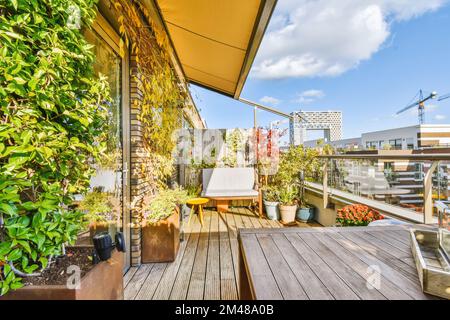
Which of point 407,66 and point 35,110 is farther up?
point 407,66

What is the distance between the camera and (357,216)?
9.95 feet

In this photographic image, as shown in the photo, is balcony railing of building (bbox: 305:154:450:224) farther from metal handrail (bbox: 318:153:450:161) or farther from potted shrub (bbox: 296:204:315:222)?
potted shrub (bbox: 296:204:315:222)

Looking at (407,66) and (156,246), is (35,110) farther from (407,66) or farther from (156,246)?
(407,66)

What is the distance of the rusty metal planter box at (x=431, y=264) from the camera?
86 centimetres

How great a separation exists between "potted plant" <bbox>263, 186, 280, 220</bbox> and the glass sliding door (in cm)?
302

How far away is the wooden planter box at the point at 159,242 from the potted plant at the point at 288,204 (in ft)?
8.48

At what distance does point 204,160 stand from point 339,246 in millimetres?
5319

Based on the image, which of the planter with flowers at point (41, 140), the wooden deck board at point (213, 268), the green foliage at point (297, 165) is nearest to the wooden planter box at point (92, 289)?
the planter with flowers at point (41, 140)

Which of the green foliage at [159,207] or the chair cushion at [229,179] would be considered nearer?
the green foliage at [159,207]

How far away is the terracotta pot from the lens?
4.67 m

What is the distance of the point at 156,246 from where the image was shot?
288 cm

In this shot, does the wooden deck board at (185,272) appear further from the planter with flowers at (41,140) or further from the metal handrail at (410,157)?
the metal handrail at (410,157)
